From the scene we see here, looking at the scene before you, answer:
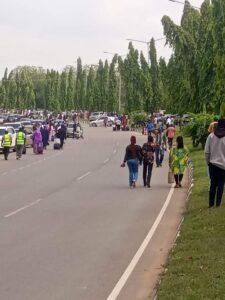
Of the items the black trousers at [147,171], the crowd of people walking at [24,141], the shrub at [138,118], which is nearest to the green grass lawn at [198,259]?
the black trousers at [147,171]

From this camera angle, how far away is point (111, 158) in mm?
37719

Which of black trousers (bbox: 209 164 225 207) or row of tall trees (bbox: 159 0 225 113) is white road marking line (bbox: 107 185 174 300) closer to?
black trousers (bbox: 209 164 225 207)

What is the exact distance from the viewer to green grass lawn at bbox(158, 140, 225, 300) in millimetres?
8336

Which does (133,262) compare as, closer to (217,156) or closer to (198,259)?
(198,259)

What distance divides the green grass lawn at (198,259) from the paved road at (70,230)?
2.70 feet

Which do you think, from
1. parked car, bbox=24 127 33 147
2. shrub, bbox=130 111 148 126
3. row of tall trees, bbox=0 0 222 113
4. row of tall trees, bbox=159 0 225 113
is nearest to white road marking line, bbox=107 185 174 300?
row of tall trees, bbox=0 0 222 113

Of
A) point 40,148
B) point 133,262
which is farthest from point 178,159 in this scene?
point 40,148

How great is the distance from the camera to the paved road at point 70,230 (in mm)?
9391

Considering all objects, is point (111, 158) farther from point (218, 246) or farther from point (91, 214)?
point (218, 246)

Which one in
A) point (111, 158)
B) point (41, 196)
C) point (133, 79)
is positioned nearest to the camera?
point (41, 196)

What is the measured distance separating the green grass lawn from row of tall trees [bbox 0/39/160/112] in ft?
235

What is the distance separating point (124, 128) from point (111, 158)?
44973mm

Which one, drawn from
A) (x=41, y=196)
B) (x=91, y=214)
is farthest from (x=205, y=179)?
(x=91, y=214)

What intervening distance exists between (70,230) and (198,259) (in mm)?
4207
